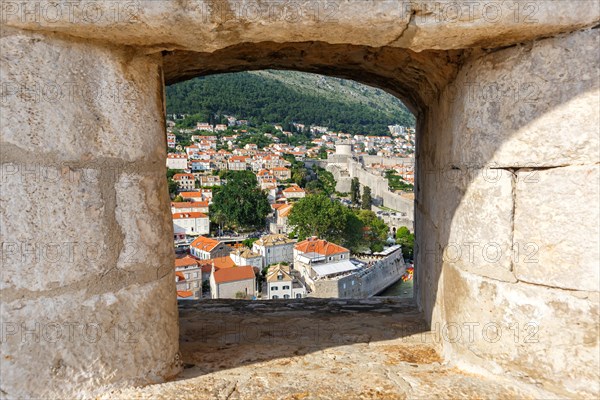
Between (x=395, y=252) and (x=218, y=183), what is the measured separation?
37022mm

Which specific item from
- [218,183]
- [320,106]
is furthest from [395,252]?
[320,106]

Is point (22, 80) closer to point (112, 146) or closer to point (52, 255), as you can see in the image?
point (112, 146)

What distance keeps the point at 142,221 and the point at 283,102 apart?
361 ft

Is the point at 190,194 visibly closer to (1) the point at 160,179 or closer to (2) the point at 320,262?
(2) the point at 320,262

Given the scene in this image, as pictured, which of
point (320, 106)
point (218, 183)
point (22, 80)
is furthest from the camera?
point (320, 106)

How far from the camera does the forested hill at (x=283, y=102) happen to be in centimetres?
9838

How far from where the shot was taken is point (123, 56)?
1.61 meters

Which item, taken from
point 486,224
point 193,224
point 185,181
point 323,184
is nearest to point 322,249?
point 193,224

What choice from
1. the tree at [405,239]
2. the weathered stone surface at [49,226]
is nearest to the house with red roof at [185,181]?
the tree at [405,239]

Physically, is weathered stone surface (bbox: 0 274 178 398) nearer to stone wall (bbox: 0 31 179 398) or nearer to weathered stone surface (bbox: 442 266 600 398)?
stone wall (bbox: 0 31 179 398)

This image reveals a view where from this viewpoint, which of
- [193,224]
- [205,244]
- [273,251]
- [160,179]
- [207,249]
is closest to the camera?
[160,179]

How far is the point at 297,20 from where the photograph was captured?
1497 millimetres

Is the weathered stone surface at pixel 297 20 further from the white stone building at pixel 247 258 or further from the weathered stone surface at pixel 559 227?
the white stone building at pixel 247 258

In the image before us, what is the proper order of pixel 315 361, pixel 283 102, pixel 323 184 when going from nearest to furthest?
pixel 315 361, pixel 323 184, pixel 283 102
